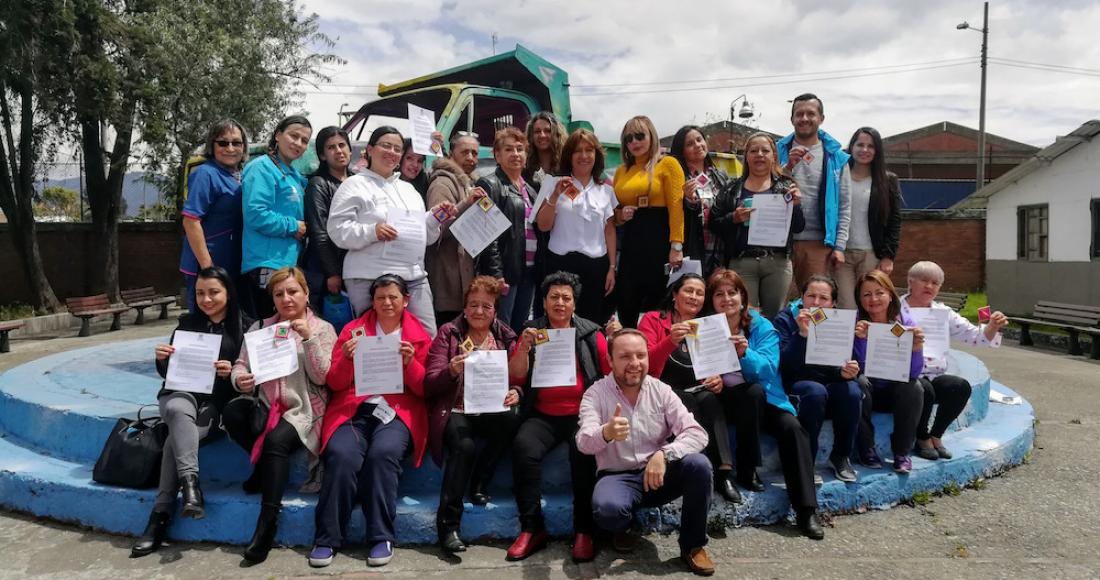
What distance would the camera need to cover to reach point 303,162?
6844 mm

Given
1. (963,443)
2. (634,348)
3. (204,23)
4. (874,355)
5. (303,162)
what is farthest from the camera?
(204,23)

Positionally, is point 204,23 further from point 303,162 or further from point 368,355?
point 368,355

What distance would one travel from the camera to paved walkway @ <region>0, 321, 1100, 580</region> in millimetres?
3637

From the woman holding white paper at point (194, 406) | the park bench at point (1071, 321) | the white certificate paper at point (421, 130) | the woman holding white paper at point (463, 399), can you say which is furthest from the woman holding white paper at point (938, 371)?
the park bench at point (1071, 321)

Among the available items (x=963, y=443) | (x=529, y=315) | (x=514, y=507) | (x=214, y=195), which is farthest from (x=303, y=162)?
(x=963, y=443)

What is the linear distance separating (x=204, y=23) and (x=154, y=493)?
13673mm

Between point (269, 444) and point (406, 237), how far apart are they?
141 cm

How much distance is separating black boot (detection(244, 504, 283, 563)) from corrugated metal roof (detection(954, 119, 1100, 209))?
16.7 metres

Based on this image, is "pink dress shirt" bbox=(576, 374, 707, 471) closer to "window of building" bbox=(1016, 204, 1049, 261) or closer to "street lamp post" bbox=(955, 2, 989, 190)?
"window of building" bbox=(1016, 204, 1049, 261)

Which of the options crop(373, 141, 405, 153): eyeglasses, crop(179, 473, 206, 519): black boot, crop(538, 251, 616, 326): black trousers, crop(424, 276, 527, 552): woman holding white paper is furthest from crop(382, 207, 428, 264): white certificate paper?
crop(179, 473, 206, 519): black boot

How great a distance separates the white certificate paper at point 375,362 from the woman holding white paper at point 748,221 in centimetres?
253

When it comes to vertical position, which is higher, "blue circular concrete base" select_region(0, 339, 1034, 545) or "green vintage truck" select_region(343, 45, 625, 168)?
"green vintage truck" select_region(343, 45, 625, 168)

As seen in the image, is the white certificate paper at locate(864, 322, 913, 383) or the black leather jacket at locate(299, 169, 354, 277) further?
the black leather jacket at locate(299, 169, 354, 277)

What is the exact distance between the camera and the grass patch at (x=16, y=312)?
51.4ft
